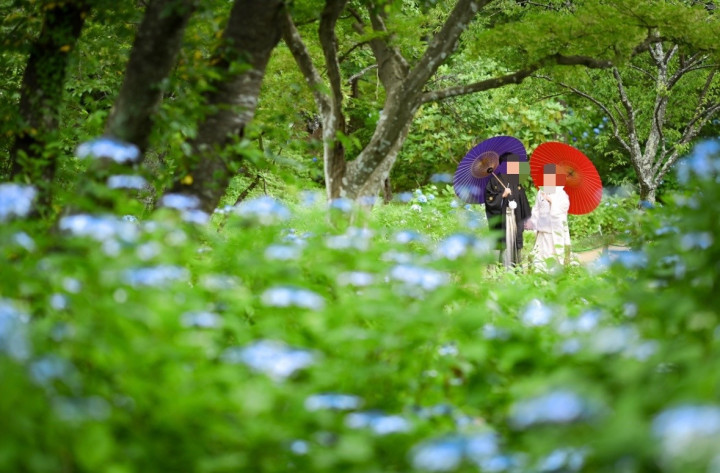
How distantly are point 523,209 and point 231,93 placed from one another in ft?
19.8

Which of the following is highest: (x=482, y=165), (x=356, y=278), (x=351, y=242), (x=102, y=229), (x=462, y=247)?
(x=482, y=165)

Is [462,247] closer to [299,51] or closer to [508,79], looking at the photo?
[299,51]

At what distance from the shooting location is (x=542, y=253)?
913 centimetres

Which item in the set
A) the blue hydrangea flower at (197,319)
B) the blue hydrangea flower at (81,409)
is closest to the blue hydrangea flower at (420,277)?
the blue hydrangea flower at (197,319)

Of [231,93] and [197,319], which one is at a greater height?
[231,93]

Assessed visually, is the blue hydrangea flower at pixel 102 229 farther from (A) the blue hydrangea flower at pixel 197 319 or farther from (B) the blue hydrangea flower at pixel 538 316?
(B) the blue hydrangea flower at pixel 538 316

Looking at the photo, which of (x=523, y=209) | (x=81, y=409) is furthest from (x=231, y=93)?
(x=523, y=209)

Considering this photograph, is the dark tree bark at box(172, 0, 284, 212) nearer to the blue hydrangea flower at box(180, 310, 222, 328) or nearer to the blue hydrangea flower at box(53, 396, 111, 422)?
the blue hydrangea flower at box(180, 310, 222, 328)

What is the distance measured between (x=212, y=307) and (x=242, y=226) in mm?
823

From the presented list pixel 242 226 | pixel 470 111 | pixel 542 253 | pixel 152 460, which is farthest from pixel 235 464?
pixel 470 111

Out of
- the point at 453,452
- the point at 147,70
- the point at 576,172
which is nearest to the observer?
the point at 453,452

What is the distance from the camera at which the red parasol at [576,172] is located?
9.18 metres

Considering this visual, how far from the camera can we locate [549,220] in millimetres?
8898

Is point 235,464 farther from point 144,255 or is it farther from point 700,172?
point 700,172
